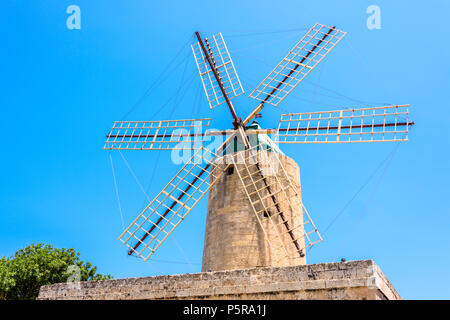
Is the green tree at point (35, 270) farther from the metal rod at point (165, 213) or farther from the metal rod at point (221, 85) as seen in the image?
the metal rod at point (221, 85)

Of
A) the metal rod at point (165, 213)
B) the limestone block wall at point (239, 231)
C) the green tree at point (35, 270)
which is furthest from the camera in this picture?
the green tree at point (35, 270)

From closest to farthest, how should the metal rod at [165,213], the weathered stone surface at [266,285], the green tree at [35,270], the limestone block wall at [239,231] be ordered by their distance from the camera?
the weathered stone surface at [266,285] < the limestone block wall at [239,231] < the metal rod at [165,213] < the green tree at [35,270]

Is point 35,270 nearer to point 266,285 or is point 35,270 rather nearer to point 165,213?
point 165,213

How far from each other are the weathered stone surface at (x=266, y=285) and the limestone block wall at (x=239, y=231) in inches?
88.5

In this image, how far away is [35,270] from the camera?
1401cm

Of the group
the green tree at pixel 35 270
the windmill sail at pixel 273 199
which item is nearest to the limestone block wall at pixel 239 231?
the windmill sail at pixel 273 199

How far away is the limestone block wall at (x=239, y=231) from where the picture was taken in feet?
30.4

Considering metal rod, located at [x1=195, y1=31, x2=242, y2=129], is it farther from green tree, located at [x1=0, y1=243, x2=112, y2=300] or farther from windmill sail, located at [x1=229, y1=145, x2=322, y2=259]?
green tree, located at [x1=0, y1=243, x2=112, y2=300]

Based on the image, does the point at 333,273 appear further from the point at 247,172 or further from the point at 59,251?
the point at 59,251

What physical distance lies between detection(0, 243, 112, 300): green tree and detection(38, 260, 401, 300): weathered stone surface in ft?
23.4

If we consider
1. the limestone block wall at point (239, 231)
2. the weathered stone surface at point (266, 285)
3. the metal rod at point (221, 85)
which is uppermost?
the metal rod at point (221, 85)
